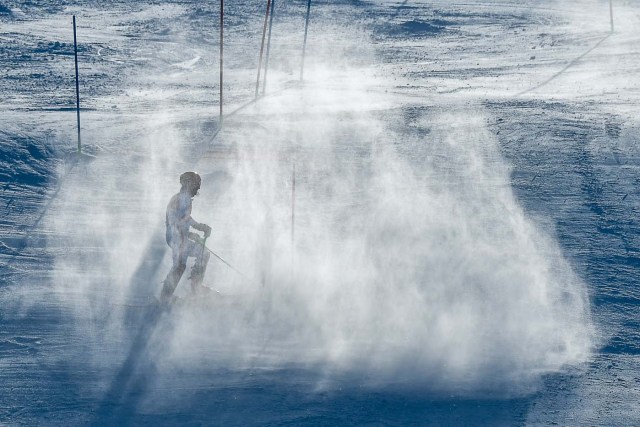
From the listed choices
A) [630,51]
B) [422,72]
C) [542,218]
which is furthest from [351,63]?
[542,218]

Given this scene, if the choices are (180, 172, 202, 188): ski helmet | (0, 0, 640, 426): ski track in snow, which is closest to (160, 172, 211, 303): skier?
(180, 172, 202, 188): ski helmet

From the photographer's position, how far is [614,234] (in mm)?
15406

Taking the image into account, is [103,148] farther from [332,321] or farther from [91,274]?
[332,321]

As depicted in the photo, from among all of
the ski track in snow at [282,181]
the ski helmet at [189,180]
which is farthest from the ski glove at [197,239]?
the ski track in snow at [282,181]

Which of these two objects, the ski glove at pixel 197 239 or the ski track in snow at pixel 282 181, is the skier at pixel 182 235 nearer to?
the ski glove at pixel 197 239

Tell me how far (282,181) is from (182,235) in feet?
17.7

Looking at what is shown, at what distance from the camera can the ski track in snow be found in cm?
1064

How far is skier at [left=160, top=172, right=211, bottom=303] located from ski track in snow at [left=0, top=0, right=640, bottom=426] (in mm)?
408

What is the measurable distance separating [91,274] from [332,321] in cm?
383

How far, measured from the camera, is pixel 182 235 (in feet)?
40.8

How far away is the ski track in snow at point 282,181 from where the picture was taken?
A: 419 inches

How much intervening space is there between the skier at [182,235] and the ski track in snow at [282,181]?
408 mm

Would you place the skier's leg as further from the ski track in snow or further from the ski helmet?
the ski helmet

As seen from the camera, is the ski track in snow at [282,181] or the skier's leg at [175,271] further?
the skier's leg at [175,271]
